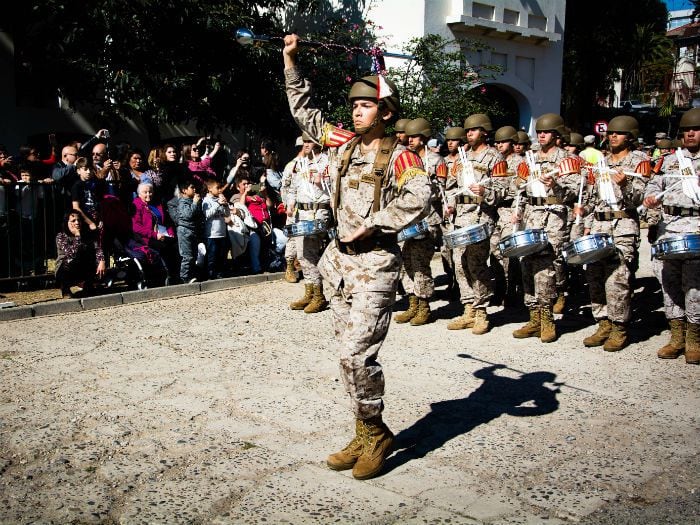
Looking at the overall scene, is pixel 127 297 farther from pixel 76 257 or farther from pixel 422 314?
pixel 422 314

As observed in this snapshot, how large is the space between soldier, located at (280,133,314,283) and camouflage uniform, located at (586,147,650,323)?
12.1 feet

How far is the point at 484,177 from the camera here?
8945 millimetres

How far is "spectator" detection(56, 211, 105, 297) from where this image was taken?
9.69 meters

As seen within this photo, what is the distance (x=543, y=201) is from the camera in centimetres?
857

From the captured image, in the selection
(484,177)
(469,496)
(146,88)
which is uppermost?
(146,88)

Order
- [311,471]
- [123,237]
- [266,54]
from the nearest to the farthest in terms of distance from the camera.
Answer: [311,471] → [123,237] → [266,54]

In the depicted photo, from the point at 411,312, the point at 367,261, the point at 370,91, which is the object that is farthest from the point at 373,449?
the point at 411,312

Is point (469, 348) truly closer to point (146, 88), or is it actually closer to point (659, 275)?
point (659, 275)

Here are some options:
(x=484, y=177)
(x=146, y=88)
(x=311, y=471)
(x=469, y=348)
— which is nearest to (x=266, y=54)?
(x=146, y=88)

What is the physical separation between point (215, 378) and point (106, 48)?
994 cm

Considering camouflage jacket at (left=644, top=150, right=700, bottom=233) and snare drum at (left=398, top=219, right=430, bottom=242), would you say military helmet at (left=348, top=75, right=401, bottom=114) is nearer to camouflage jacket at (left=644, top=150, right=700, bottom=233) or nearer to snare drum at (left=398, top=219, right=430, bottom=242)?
snare drum at (left=398, top=219, right=430, bottom=242)

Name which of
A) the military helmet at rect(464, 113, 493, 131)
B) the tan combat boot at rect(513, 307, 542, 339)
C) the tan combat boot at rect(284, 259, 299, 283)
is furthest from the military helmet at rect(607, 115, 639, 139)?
the tan combat boot at rect(284, 259, 299, 283)

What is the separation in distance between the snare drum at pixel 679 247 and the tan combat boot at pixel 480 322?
208cm

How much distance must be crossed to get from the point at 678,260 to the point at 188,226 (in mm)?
6290
